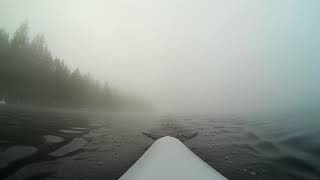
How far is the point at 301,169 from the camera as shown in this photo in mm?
12078

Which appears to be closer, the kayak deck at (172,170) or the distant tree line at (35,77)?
the kayak deck at (172,170)

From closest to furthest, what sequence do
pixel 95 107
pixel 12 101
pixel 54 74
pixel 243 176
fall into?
pixel 243 176 < pixel 12 101 < pixel 54 74 < pixel 95 107

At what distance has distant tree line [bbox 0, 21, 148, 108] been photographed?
247ft

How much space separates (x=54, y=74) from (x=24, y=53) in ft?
45.6

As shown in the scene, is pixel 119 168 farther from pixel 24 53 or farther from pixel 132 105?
pixel 132 105

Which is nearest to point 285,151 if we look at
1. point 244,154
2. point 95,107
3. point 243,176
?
point 244,154

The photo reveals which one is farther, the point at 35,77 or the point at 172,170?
the point at 35,77

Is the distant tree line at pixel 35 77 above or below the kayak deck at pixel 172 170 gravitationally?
above

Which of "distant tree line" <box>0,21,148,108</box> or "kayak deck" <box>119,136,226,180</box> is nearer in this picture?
"kayak deck" <box>119,136,226,180</box>

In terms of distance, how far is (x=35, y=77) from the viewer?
276 feet

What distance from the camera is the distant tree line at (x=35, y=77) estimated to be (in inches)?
2965

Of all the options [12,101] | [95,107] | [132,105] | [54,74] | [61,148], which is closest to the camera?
[61,148]

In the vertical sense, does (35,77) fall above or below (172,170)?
above

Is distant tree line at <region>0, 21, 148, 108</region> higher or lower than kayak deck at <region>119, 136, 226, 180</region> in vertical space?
higher
